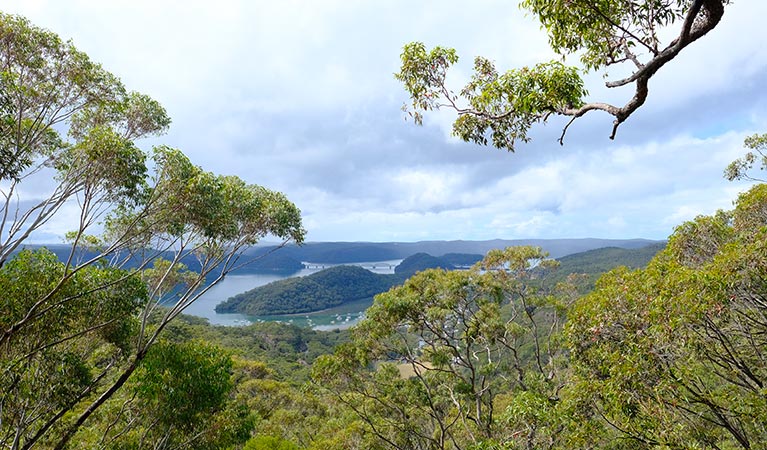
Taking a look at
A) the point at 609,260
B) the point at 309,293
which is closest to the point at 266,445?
the point at 609,260

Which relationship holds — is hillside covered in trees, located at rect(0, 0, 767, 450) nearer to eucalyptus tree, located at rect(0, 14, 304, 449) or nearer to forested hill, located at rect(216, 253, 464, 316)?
eucalyptus tree, located at rect(0, 14, 304, 449)

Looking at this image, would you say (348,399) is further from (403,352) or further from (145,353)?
(145,353)

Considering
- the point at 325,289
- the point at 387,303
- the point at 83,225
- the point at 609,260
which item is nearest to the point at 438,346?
the point at 387,303

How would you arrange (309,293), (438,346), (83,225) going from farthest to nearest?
(309,293), (438,346), (83,225)

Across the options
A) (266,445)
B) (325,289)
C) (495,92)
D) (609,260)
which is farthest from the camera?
(325,289)

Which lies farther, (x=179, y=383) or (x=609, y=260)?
(x=609, y=260)

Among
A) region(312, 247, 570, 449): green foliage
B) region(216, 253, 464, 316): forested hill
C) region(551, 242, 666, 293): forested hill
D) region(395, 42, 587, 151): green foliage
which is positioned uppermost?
region(395, 42, 587, 151): green foliage

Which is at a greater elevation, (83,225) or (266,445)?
(83,225)

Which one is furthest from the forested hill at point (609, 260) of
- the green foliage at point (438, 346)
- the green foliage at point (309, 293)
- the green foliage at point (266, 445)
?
the green foliage at point (266, 445)

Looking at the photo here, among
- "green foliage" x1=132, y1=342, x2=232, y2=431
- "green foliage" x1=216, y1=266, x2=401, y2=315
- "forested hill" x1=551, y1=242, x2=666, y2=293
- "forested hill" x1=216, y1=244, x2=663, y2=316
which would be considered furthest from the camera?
"green foliage" x1=216, y1=266, x2=401, y2=315

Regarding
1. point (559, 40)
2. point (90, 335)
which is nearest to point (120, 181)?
point (90, 335)

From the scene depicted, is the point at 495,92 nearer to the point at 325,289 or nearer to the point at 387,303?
the point at 387,303

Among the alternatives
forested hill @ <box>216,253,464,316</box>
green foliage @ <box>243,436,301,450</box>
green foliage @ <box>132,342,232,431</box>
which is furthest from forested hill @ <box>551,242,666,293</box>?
green foliage @ <box>132,342,232,431</box>

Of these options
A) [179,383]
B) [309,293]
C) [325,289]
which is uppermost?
[179,383]
